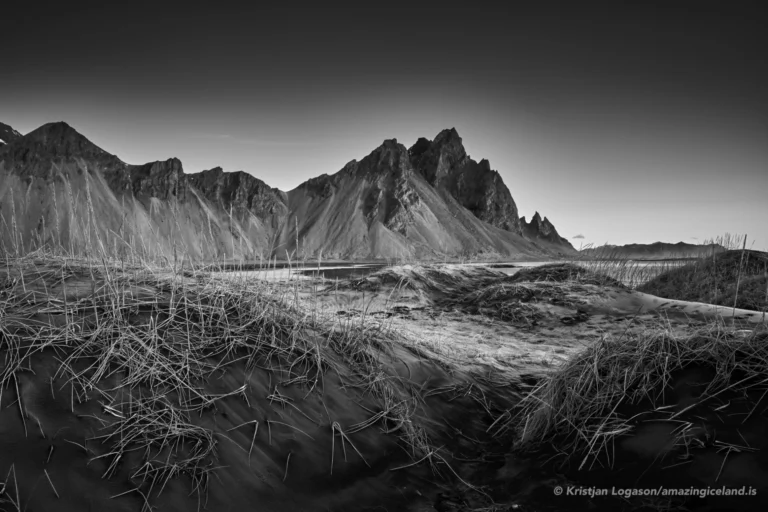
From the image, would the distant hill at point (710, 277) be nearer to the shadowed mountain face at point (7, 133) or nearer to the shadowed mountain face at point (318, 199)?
the shadowed mountain face at point (318, 199)

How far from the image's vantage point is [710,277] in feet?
38.2

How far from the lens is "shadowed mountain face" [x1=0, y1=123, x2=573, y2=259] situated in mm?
66812

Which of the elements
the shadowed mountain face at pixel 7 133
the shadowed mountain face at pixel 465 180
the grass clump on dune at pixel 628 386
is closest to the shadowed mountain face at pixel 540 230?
the shadowed mountain face at pixel 465 180

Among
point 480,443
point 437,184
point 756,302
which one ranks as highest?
point 437,184

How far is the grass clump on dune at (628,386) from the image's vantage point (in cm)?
241

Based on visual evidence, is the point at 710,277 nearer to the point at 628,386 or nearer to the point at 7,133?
the point at 628,386

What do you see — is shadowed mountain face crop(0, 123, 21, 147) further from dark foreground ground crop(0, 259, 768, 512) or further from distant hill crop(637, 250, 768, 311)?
distant hill crop(637, 250, 768, 311)

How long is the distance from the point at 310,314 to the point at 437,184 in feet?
375

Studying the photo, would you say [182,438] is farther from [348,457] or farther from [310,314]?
[310,314]

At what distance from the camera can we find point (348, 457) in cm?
253

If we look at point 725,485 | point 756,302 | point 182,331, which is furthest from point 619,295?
point 182,331

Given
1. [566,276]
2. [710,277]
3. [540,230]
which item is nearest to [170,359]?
[566,276]

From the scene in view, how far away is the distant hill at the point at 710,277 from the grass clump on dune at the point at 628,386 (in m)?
9.63

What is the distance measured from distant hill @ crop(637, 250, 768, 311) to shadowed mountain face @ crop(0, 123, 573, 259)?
51.3 metres
